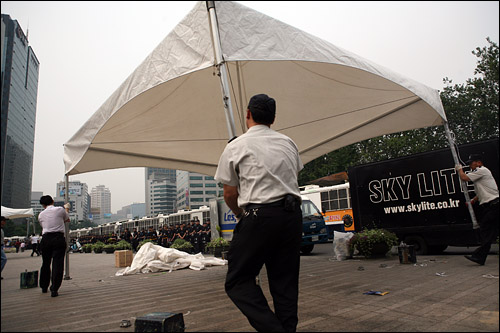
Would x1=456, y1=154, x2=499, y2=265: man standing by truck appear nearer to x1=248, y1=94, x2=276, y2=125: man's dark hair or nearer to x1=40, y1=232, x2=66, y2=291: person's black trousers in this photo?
x1=248, y1=94, x2=276, y2=125: man's dark hair

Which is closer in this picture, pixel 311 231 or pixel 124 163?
pixel 124 163

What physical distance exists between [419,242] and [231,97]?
6156 millimetres

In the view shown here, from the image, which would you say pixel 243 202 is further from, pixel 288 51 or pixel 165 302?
pixel 288 51

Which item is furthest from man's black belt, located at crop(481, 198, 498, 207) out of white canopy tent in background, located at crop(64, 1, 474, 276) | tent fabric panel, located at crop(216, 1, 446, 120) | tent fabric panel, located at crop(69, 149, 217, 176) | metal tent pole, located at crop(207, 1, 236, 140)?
tent fabric panel, located at crop(69, 149, 217, 176)

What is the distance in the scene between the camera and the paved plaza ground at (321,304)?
266 cm

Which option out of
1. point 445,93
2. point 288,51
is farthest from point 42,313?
point 445,93

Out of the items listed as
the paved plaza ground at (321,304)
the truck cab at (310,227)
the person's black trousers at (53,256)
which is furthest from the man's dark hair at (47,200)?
the truck cab at (310,227)

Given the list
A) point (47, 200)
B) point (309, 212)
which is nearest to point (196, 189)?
point (309, 212)

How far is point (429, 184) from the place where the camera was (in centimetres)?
838

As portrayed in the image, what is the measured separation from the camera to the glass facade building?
202cm

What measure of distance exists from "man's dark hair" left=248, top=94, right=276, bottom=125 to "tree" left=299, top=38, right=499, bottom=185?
20.3 m

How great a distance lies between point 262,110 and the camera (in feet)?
7.97

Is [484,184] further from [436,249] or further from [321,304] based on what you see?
[436,249]

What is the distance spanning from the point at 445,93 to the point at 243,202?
32291mm
